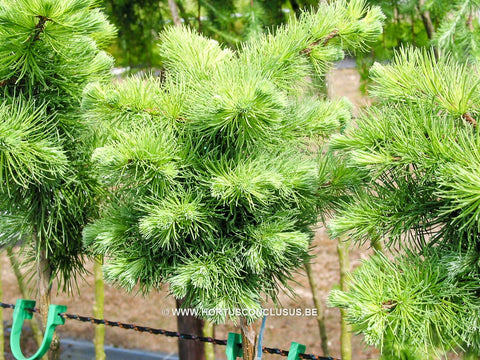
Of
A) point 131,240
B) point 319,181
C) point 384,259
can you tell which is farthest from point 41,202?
point 384,259

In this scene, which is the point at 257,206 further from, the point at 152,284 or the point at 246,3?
the point at 246,3

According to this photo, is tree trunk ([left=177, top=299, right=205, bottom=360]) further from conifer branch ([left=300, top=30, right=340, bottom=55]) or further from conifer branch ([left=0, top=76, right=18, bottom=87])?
conifer branch ([left=300, top=30, right=340, bottom=55])

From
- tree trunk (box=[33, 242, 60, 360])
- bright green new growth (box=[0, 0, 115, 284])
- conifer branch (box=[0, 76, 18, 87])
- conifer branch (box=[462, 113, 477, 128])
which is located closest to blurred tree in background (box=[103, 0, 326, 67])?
Answer: bright green new growth (box=[0, 0, 115, 284])

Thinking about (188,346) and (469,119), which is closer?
(469,119)

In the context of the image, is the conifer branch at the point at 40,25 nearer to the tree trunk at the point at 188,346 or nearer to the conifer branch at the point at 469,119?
the conifer branch at the point at 469,119

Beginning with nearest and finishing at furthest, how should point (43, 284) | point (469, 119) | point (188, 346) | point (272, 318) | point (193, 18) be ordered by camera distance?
1. point (469, 119)
2. point (43, 284)
3. point (193, 18)
4. point (188, 346)
5. point (272, 318)

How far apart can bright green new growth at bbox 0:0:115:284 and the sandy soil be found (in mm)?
1146

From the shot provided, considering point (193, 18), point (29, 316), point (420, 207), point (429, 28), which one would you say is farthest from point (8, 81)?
point (429, 28)

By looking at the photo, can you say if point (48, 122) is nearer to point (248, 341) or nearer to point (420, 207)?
point (248, 341)

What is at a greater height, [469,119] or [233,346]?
[469,119]

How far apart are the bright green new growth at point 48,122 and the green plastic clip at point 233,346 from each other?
15.1 inches

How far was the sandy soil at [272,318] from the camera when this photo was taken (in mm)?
2326

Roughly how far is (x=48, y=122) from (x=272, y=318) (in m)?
1.52

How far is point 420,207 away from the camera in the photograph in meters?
0.73
